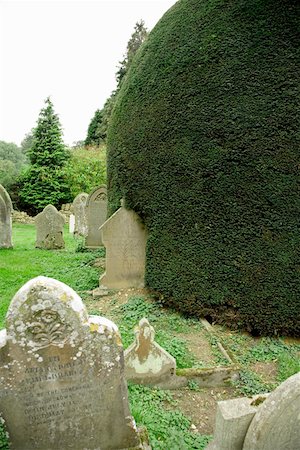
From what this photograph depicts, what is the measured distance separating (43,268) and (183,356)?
5.25m

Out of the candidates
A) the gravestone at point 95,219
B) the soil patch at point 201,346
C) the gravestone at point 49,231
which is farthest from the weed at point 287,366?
the gravestone at point 49,231

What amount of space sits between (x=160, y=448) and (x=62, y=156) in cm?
2330

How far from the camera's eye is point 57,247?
11164 mm

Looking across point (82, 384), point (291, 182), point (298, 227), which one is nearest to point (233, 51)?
point (291, 182)

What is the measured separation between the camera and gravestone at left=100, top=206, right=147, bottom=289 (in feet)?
21.8

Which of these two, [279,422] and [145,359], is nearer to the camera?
[279,422]

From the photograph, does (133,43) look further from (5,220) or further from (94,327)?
(94,327)

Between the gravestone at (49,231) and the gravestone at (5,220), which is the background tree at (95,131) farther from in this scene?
the gravestone at (5,220)

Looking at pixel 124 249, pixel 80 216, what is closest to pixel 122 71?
pixel 80 216

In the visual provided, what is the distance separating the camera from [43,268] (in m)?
8.41

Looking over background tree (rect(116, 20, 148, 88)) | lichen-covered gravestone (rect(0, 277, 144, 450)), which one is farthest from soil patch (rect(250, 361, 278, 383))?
background tree (rect(116, 20, 148, 88))

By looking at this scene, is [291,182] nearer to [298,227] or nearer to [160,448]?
[298,227]

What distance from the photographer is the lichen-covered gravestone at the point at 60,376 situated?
7.72 ft

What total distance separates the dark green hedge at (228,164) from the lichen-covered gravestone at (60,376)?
3093 millimetres
